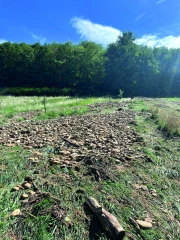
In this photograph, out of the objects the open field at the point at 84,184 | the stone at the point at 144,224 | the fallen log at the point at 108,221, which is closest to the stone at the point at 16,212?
the open field at the point at 84,184

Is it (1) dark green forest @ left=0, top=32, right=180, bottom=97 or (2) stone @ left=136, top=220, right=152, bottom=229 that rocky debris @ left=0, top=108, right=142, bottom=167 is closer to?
(2) stone @ left=136, top=220, right=152, bottom=229

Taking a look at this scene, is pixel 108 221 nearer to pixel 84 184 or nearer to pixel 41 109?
pixel 84 184

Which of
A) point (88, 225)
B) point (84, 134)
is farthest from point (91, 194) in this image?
point (84, 134)

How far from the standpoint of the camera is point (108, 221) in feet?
7.91

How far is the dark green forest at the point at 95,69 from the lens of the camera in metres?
39.0

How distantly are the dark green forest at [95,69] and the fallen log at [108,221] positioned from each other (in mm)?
36191

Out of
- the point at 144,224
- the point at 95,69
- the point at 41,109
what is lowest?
the point at 41,109

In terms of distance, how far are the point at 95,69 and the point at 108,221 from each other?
39559mm

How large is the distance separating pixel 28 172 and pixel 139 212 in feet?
7.21

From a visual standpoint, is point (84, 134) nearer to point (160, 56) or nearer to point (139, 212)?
point (139, 212)

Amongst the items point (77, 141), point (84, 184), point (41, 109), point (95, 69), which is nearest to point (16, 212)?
point (84, 184)

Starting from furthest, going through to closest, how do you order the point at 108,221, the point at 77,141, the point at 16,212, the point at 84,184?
the point at 77,141
the point at 84,184
the point at 16,212
the point at 108,221

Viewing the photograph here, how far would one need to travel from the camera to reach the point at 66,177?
3510 millimetres

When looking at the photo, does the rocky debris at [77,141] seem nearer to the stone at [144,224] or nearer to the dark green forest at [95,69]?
the stone at [144,224]
